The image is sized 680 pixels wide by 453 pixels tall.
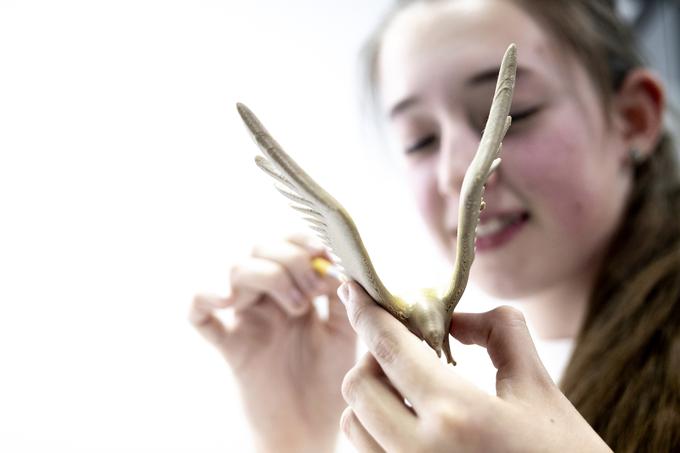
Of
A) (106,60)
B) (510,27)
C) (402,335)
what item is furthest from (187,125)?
(402,335)

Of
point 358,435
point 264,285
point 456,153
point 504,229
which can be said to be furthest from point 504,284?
point 358,435

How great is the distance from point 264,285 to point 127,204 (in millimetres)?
208

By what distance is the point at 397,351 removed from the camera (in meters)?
0.29

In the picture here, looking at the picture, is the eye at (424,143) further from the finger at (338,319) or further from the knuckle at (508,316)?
the knuckle at (508,316)

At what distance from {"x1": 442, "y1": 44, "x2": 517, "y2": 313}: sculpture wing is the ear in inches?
20.3

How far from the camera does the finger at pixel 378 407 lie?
0.95 feet

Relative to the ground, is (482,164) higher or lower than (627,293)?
higher

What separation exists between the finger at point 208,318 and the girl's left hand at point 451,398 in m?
0.32

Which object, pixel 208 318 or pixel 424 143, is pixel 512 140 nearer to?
pixel 424 143

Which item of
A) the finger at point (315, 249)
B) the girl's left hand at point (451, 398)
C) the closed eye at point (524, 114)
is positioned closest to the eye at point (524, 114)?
the closed eye at point (524, 114)

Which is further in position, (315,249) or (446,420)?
(315,249)

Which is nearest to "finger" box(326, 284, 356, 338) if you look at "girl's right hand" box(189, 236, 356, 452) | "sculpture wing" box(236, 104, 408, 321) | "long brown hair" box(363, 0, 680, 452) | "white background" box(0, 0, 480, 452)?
"girl's right hand" box(189, 236, 356, 452)

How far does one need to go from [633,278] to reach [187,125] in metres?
0.55

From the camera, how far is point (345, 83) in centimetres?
94
